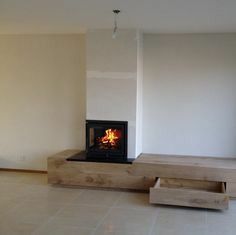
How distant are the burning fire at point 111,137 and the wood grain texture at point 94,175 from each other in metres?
0.41

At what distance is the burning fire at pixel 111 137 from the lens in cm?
Result: 577

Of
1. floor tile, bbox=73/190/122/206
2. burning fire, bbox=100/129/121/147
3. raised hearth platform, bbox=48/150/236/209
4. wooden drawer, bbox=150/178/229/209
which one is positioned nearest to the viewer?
wooden drawer, bbox=150/178/229/209

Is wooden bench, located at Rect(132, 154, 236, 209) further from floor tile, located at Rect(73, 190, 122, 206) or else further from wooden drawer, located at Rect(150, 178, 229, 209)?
floor tile, located at Rect(73, 190, 122, 206)

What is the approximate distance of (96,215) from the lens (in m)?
4.47

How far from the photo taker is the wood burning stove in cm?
570

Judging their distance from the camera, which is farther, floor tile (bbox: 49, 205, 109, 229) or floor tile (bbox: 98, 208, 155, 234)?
floor tile (bbox: 49, 205, 109, 229)

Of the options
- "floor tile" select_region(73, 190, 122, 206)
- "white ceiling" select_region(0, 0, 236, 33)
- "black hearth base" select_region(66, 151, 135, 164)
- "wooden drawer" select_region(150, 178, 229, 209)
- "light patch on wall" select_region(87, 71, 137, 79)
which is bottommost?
"floor tile" select_region(73, 190, 122, 206)

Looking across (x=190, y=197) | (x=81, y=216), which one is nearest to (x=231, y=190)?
(x=190, y=197)

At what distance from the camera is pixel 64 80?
6.36 meters

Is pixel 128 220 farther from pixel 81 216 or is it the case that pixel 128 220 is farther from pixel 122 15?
pixel 122 15

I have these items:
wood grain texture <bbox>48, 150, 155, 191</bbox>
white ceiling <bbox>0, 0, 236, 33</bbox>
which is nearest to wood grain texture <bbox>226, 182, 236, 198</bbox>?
wood grain texture <bbox>48, 150, 155, 191</bbox>

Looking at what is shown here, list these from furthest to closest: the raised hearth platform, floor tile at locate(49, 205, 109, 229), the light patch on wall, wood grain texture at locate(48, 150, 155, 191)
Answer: the light patch on wall < wood grain texture at locate(48, 150, 155, 191) < the raised hearth platform < floor tile at locate(49, 205, 109, 229)

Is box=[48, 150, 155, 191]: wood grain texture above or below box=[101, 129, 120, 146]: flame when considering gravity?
below

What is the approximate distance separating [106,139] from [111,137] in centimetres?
8
